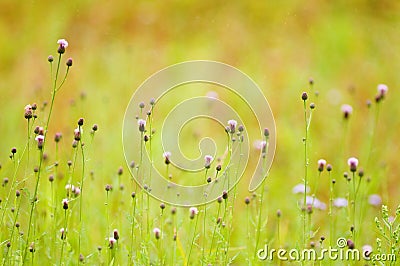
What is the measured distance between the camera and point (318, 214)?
3.03m

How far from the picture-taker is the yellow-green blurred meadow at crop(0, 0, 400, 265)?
3117 millimetres

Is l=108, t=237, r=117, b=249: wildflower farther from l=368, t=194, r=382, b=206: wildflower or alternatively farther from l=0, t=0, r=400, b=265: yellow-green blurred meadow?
l=368, t=194, r=382, b=206: wildflower

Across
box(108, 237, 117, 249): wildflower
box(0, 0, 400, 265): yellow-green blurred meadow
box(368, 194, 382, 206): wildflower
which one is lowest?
box(108, 237, 117, 249): wildflower

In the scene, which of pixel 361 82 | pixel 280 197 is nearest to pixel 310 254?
pixel 280 197

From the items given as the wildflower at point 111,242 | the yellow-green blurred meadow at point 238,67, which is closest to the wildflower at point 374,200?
the yellow-green blurred meadow at point 238,67

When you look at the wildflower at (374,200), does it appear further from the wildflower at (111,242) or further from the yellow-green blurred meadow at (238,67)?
the wildflower at (111,242)

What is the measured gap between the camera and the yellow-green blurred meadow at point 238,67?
3.12 metres

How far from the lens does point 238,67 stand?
473cm

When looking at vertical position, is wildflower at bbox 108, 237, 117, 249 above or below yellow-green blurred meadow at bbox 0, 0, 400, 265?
below

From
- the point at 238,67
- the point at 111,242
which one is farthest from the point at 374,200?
the point at 238,67

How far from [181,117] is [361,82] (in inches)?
49.4

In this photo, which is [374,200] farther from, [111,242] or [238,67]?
[238,67]

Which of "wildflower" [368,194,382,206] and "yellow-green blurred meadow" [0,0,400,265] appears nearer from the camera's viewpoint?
"wildflower" [368,194,382,206]

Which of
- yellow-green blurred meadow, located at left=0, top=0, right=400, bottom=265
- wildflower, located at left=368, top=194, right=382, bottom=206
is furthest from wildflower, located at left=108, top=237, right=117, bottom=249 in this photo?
wildflower, located at left=368, top=194, right=382, bottom=206
